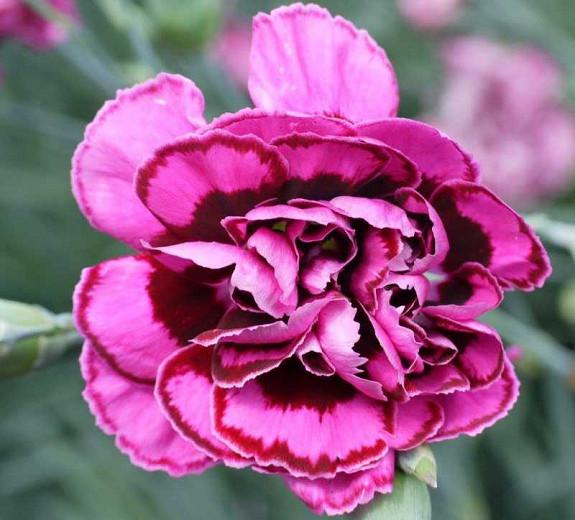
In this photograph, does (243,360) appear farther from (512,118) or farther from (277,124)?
(512,118)

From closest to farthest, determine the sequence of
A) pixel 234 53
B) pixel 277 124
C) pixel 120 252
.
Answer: pixel 277 124 → pixel 120 252 → pixel 234 53

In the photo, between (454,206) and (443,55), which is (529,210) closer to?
(443,55)

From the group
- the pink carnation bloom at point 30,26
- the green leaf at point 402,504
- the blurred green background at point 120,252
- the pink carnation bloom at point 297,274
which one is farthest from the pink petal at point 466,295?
the pink carnation bloom at point 30,26

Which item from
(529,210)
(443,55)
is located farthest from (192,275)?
(443,55)

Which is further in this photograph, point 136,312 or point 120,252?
point 120,252

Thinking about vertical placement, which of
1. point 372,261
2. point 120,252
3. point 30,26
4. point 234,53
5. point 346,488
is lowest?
point 120,252

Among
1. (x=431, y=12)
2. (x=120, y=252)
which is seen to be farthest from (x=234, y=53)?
(x=120, y=252)

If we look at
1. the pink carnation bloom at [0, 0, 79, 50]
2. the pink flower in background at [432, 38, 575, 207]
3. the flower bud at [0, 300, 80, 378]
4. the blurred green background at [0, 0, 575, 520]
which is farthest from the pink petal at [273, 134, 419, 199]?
the pink flower in background at [432, 38, 575, 207]
